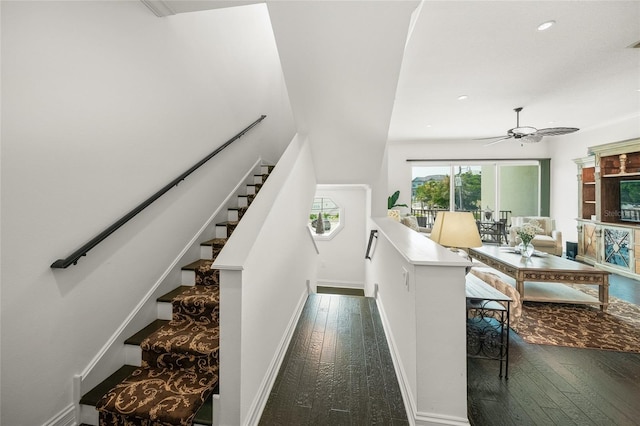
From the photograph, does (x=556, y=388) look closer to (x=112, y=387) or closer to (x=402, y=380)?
(x=402, y=380)

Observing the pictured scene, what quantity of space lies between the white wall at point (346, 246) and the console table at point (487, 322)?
2.94 metres

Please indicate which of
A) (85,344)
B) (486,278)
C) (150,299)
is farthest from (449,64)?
(85,344)

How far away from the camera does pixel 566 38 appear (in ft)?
8.61

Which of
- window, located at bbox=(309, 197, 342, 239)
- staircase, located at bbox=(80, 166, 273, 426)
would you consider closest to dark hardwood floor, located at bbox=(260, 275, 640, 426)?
staircase, located at bbox=(80, 166, 273, 426)

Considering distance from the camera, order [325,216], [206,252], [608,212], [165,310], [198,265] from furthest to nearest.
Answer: [325,216] < [608,212] < [206,252] < [198,265] < [165,310]

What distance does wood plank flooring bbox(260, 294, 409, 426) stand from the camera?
160 cm

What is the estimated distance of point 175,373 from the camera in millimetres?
1625

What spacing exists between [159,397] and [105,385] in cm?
42

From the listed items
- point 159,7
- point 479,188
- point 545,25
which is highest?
point 545,25

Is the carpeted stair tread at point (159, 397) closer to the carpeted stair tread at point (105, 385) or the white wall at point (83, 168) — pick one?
the carpeted stair tread at point (105, 385)

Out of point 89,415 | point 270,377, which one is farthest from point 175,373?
point 270,377

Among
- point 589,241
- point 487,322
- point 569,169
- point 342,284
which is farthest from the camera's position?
point 569,169

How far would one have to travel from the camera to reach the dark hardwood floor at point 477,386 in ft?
5.29

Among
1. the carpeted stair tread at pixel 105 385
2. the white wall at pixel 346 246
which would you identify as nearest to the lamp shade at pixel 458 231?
the carpeted stair tread at pixel 105 385
